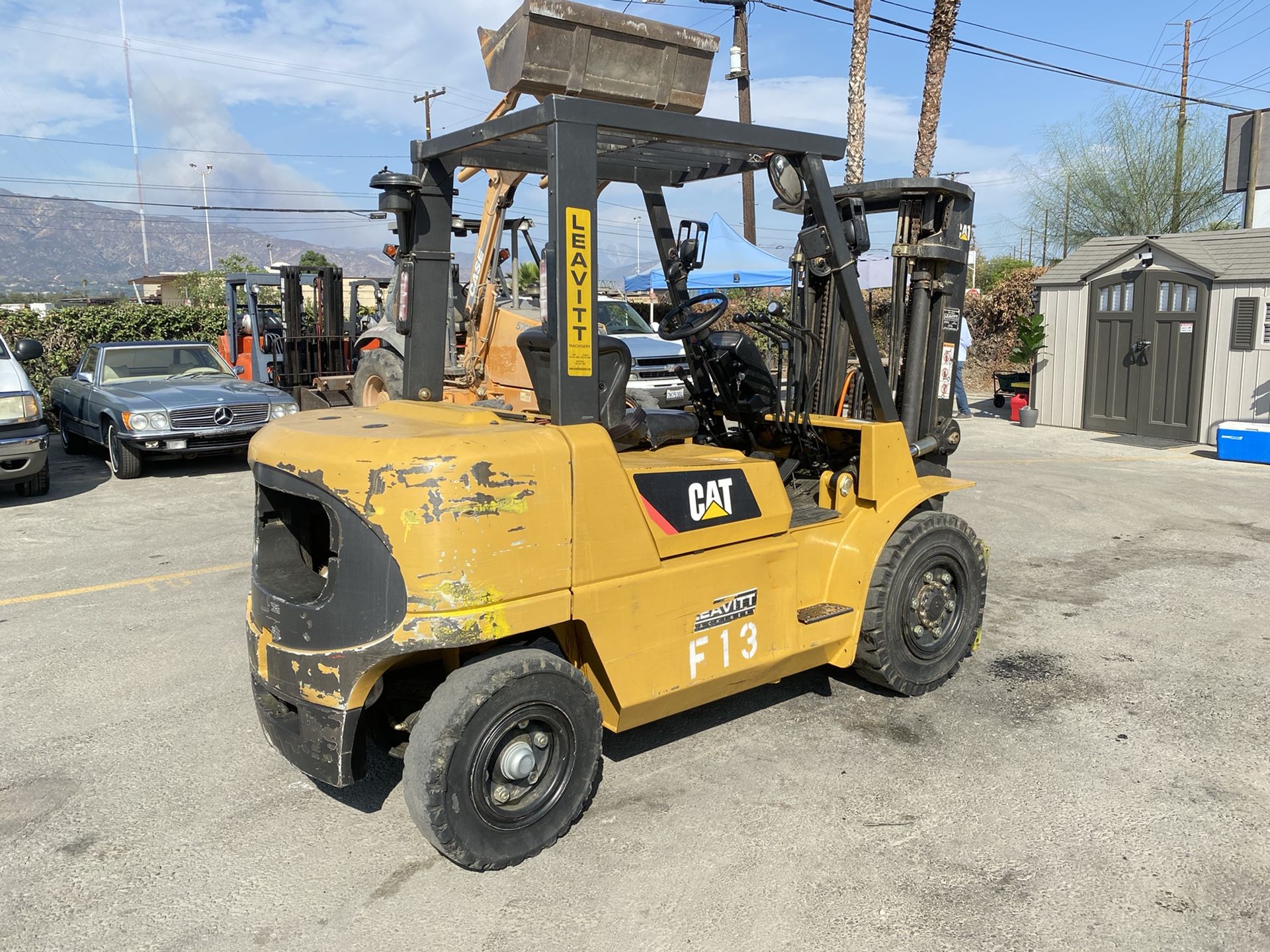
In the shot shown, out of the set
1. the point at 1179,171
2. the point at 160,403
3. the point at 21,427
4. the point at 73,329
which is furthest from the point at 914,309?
the point at 1179,171

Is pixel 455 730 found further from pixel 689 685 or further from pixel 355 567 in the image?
pixel 689 685

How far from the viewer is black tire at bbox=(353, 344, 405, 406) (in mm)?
11617

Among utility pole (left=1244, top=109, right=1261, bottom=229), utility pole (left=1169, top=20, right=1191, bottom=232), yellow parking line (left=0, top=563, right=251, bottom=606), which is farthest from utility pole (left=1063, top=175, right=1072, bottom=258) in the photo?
yellow parking line (left=0, top=563, right=251, bottom=606)

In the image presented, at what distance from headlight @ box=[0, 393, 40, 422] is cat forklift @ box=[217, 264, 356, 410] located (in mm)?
4010

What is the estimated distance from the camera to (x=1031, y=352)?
15359mm

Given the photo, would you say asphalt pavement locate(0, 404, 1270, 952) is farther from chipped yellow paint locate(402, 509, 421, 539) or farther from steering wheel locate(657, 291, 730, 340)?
steering wheel locate(657, 291, 730, 340)

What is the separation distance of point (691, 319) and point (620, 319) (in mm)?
9028

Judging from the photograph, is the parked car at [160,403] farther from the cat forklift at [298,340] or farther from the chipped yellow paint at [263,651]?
the chipped yellow paint at [263,651]

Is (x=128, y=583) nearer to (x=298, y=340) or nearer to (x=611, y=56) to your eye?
(x=611, y=56)

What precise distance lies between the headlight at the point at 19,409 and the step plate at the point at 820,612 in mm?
8718

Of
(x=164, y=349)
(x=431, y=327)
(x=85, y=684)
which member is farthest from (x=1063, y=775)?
(x=164, y=349)

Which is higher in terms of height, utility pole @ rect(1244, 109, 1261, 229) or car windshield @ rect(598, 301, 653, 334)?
utility pole @ rect(1244, 109, 1261, 229)

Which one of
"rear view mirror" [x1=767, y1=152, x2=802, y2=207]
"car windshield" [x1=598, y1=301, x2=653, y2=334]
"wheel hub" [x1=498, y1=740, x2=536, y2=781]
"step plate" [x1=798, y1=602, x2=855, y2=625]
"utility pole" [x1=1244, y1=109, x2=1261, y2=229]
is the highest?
"utility pole" [x1=1244, y1=109, x2=1261, y2=229]

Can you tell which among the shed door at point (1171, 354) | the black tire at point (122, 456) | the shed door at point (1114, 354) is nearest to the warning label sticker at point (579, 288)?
the black tire at point (122, 456)
